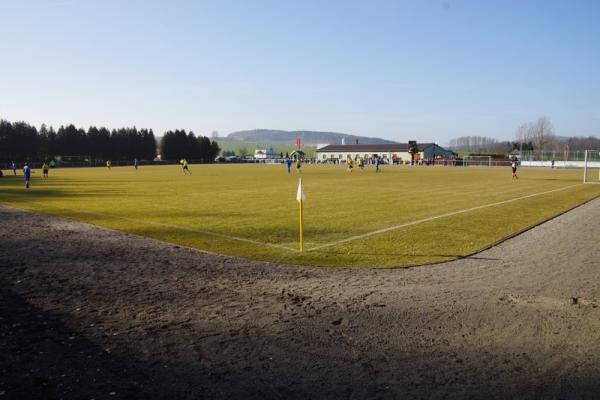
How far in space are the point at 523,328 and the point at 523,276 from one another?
9.08 ft

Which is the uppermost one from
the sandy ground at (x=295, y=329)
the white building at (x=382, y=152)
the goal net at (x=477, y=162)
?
the white building at (x=382, y=152)

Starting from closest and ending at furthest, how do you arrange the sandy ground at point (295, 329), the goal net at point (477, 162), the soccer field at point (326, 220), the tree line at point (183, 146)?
the sandy ground at point (295, 329) < the soccer field at point (326, 220) < the goal net at point (477, 162) < the tree line at point (183, 146)

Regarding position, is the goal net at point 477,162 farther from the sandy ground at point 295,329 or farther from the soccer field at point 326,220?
the sandy ground at point 295,329

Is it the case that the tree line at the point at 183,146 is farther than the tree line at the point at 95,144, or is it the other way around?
the tree line at the point at 183,146

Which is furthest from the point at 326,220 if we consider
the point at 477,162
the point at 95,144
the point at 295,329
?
the point at 95,144

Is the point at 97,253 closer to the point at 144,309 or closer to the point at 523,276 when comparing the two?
the point at 144,309

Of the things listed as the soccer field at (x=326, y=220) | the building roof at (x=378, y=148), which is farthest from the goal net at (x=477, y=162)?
the soccer field at (x=326, y=220)

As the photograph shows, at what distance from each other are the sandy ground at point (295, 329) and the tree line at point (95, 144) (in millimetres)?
110349

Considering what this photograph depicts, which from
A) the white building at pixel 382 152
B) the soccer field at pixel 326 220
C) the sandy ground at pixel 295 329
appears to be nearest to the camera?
the sandy ground at pixel 295 329

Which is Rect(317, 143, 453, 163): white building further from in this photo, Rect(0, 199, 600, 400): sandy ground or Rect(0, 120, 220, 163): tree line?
Rect(0, 199, 600, 400): sandy ground

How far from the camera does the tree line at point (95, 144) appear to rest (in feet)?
333

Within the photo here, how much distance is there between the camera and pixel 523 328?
5957 millimetres

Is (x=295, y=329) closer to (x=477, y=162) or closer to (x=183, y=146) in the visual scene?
Answer: (x=477, y=162)

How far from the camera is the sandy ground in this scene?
455 centimetres
